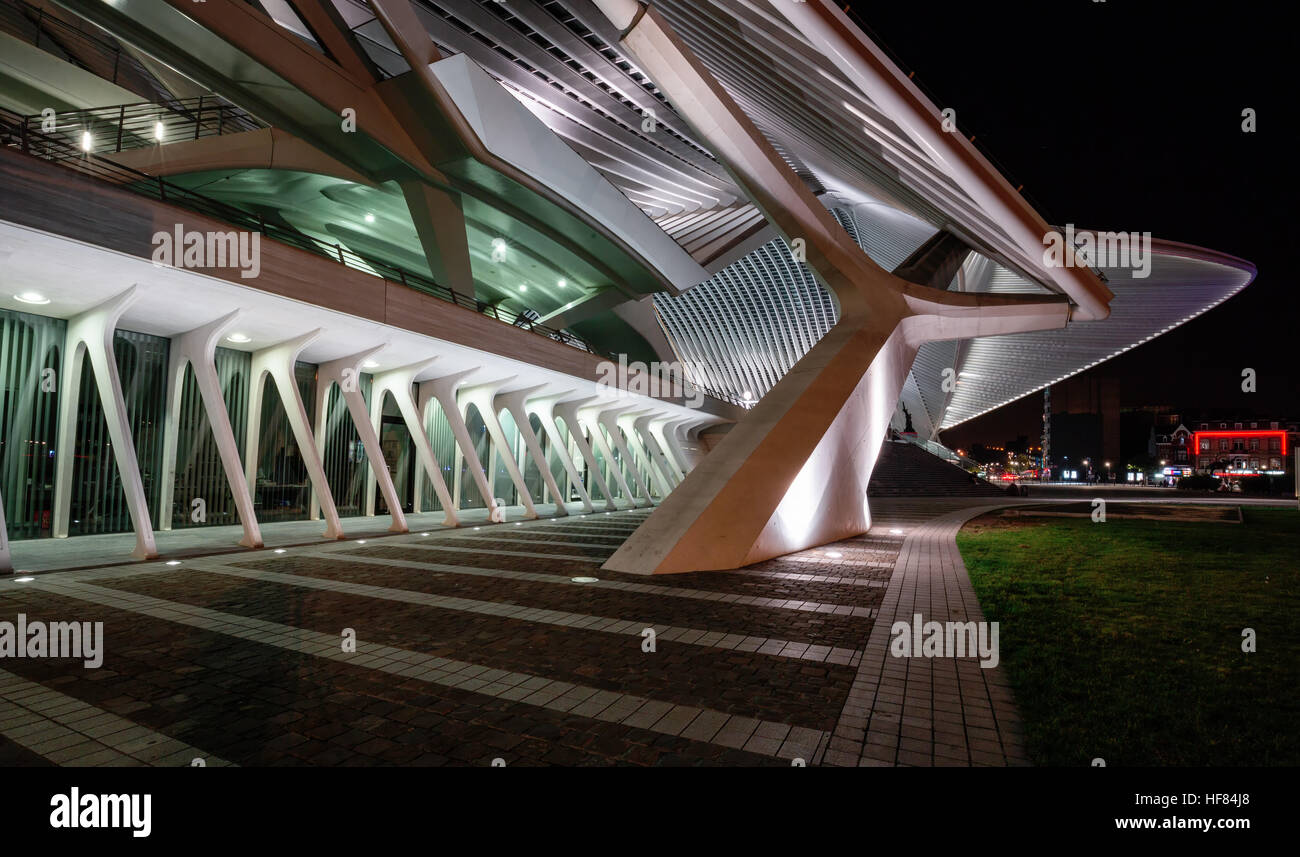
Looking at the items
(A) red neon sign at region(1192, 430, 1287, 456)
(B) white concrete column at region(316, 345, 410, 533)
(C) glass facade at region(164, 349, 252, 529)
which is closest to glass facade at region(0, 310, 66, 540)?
(C) glass facade at region(164, 349, 252, 529)

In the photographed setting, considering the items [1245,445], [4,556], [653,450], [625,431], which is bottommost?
[4,556]

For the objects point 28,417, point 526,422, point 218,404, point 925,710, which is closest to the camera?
point 925,710

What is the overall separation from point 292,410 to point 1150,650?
15.7 m

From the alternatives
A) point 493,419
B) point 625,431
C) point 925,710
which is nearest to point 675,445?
point 625,431

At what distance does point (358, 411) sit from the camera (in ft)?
51.4

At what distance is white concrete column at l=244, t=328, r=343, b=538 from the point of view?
1424 cm

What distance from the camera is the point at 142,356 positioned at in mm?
15359

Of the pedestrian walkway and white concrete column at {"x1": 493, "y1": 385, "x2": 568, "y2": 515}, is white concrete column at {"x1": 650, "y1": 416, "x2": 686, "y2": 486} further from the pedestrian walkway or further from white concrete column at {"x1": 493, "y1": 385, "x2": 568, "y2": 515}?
the pedestrian walkway

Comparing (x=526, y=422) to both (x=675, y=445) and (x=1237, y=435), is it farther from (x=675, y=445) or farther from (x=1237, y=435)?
(x=1237, y=435)

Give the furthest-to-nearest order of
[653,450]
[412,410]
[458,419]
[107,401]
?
[653,450] → [458,419] → [412,410] → [107,401]

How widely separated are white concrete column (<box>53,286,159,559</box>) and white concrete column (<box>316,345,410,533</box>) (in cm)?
461

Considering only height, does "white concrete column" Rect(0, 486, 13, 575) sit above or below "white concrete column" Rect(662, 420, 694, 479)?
below

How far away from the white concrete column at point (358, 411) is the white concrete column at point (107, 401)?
15.1 feet
